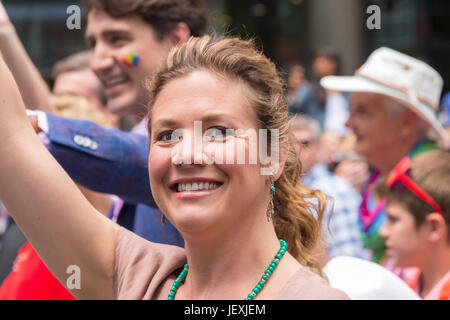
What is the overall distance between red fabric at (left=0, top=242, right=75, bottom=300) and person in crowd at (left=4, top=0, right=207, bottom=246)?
303 mm

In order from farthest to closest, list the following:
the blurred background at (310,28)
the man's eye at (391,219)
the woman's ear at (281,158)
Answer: the blurred background at (310,28) < the man's eye at (391,219) < the woman's ear at (281,158)

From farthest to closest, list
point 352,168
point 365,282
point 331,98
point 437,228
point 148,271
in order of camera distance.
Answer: point 331,98 < point 352,168 < point 437,228 < point 365,282 < point 148,271

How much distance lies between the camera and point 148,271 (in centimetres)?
168

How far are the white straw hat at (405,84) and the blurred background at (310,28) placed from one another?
6073 millimetres

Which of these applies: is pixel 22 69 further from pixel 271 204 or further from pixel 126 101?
pixel 271 204

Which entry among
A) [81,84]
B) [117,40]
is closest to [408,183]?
[117,40]

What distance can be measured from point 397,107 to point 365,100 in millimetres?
165

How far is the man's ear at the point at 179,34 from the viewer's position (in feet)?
7.97

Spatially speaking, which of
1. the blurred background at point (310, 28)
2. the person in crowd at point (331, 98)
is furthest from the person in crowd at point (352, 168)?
the blurred background at point (310, 28)

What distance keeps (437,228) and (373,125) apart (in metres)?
0.93

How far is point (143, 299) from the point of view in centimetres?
161

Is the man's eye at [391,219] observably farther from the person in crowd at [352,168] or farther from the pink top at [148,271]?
the person in crowd at [352,168]

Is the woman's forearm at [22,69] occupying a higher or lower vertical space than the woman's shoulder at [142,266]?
higher

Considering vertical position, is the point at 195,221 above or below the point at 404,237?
above
